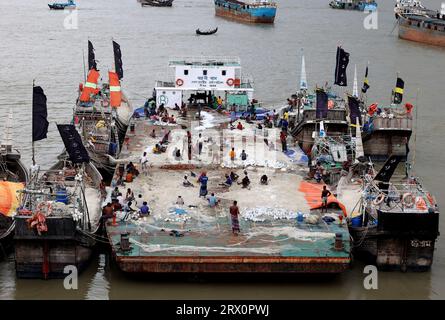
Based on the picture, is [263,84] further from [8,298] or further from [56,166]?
[8,298]

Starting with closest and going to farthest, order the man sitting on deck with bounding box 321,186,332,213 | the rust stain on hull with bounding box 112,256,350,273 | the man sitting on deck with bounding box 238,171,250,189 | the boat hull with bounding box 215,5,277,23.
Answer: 1. the rust stain on hull with bounding box 112,256,350,273
2. the man sitting on deck with bounding box 321,186,332,213
3. the man sitting on deck with bounding box 238,171,250,189
4. the boat hull with bounding box 215,5,277,23

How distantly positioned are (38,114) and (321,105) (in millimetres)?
16704

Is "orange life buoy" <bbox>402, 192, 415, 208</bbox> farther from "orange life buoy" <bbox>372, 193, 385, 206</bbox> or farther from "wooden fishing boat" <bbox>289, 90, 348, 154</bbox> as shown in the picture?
"wooden fishing boat" <bbox>289, 90, 348, 154</bbox>

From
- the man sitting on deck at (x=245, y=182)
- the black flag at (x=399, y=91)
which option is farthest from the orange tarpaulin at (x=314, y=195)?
the black flag at (x=399, y=91)

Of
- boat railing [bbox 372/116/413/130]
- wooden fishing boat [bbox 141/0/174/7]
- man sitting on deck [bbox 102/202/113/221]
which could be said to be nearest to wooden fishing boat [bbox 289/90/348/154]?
boat railing [bbox 372/116/413/130]

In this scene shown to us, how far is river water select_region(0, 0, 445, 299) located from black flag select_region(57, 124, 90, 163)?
4398 millimetres

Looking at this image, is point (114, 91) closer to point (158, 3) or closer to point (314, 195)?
point (314, 195)

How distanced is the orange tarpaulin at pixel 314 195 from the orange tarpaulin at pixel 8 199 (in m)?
10.9

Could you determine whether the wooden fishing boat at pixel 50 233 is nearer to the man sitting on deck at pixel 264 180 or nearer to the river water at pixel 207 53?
the river water at pixel 207 53

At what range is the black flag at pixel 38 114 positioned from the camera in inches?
1243

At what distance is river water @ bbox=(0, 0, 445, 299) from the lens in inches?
1101

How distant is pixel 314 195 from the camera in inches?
1277

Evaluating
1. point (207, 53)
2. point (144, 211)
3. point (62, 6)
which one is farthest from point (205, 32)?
point (144, 211)

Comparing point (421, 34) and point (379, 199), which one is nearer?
point (379, 199)
